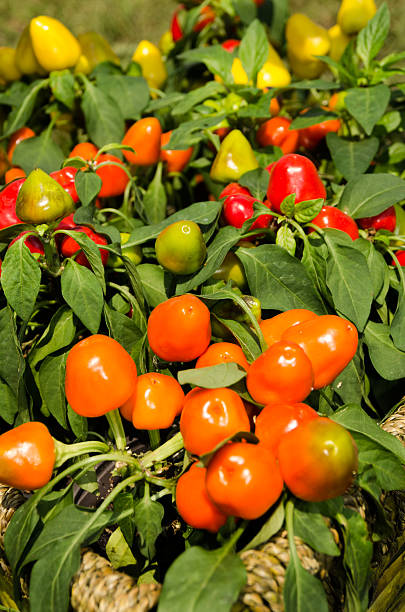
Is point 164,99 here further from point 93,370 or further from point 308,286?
point 93,370

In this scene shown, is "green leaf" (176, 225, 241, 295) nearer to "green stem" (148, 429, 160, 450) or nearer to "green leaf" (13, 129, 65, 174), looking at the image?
"green stem" (148, 429, 160, 450)

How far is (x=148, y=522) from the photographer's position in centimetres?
73

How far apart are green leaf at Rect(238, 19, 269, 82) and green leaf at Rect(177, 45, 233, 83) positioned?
0.04 meters

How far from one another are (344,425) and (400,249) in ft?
1.40

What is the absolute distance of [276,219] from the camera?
1.03 metres

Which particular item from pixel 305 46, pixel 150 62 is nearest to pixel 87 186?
pixel 150 62

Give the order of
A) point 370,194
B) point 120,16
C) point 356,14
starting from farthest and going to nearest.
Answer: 1. point 120,16
2. point 356,14
3. point 370,194

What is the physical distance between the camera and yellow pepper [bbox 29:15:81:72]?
1367 mm

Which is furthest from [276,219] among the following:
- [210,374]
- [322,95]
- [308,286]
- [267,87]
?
[322,95]

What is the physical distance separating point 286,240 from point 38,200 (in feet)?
1.36

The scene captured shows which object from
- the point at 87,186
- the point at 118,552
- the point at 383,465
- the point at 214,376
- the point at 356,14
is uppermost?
the point at 356,14

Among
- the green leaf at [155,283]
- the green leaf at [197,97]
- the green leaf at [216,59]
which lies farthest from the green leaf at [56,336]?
the green leaf at [216,59]

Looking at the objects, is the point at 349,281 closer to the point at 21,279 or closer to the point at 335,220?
the point at 335,220

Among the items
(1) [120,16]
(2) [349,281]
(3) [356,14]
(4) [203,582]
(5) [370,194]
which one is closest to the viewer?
(4) [203,582]
